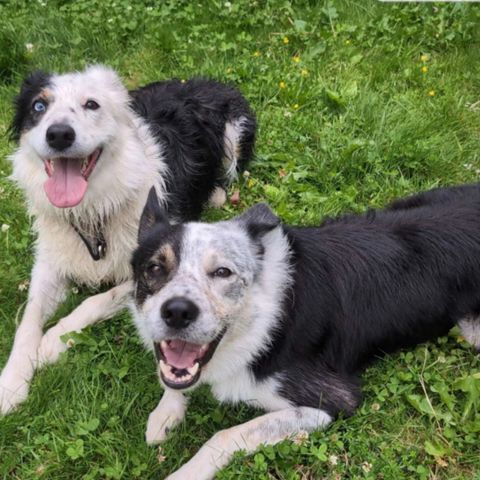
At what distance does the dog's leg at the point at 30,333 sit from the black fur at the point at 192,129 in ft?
3.03

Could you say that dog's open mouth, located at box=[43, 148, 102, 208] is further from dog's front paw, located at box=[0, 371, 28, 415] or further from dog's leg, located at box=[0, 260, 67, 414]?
dog's front paw, located at box=[0, 371, 28, 415]

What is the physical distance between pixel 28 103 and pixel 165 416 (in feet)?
6.59

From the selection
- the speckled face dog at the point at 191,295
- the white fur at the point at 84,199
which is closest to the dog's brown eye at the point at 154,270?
the speckled face dog at the point at 191,295

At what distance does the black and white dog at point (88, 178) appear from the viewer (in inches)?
135

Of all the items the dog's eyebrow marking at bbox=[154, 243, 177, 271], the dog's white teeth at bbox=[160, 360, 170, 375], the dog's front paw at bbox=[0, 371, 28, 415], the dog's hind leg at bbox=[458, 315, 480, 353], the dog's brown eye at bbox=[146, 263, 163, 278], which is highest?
the dog's eyebrow marking at bbox=[154, 243, 177, 271]

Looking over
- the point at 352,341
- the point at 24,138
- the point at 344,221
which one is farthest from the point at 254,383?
the point at 24,138

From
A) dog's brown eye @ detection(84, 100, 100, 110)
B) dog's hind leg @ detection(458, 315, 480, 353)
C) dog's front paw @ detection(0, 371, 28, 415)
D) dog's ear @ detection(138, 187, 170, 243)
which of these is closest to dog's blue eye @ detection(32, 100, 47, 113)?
dog's brown eye @ detection(84, 100, 100, 110)

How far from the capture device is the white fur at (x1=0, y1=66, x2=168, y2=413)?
343 cm

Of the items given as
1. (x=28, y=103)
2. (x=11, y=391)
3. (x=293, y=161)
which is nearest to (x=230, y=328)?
(x=11, y=391)

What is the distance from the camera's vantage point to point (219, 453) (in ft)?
9.72

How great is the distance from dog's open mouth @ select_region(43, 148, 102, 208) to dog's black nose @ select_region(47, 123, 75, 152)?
0.15 meters

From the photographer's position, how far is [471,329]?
138 inches

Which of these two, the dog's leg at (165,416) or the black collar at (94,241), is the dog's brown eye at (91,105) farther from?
the dog's leg at (165,416)

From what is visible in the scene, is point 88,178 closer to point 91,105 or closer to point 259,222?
point 91,105
